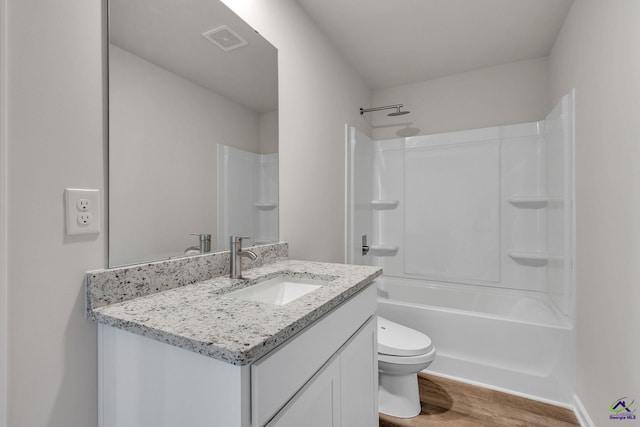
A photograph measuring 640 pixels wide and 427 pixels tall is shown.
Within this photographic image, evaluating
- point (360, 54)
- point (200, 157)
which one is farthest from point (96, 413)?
point (360, 54)

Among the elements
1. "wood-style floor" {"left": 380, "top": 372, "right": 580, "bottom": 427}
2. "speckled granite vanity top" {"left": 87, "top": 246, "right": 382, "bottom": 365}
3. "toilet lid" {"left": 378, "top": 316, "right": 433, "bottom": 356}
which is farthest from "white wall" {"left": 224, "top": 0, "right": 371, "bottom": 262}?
"wood-style floor" {"left": 380, "top": 372, "right": 580, "bottom": 427}

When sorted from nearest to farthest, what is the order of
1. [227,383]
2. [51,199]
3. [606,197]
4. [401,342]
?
[227,383] < [51,199] < [606,197] < [401,342]

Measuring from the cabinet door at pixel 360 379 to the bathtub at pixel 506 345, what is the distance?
1006mm

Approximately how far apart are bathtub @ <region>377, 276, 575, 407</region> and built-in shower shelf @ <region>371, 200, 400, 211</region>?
107cm

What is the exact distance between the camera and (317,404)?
91 cm

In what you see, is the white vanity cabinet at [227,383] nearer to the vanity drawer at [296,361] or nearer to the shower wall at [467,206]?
the vanity drawer at [296,361]

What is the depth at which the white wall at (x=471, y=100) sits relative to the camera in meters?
2.57

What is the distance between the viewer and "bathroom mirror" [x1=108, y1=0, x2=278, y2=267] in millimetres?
949

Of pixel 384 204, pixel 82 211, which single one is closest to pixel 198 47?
pixel 82 211

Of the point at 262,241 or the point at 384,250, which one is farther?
the point at 384,250

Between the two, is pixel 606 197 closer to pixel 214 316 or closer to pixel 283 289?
pixel 283 289

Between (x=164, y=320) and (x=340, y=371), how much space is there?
604mm

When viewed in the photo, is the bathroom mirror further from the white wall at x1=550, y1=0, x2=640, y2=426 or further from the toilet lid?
the white wall at x1=550, y1=0, x2=640, y2=426

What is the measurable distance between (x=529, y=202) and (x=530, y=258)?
458mm
